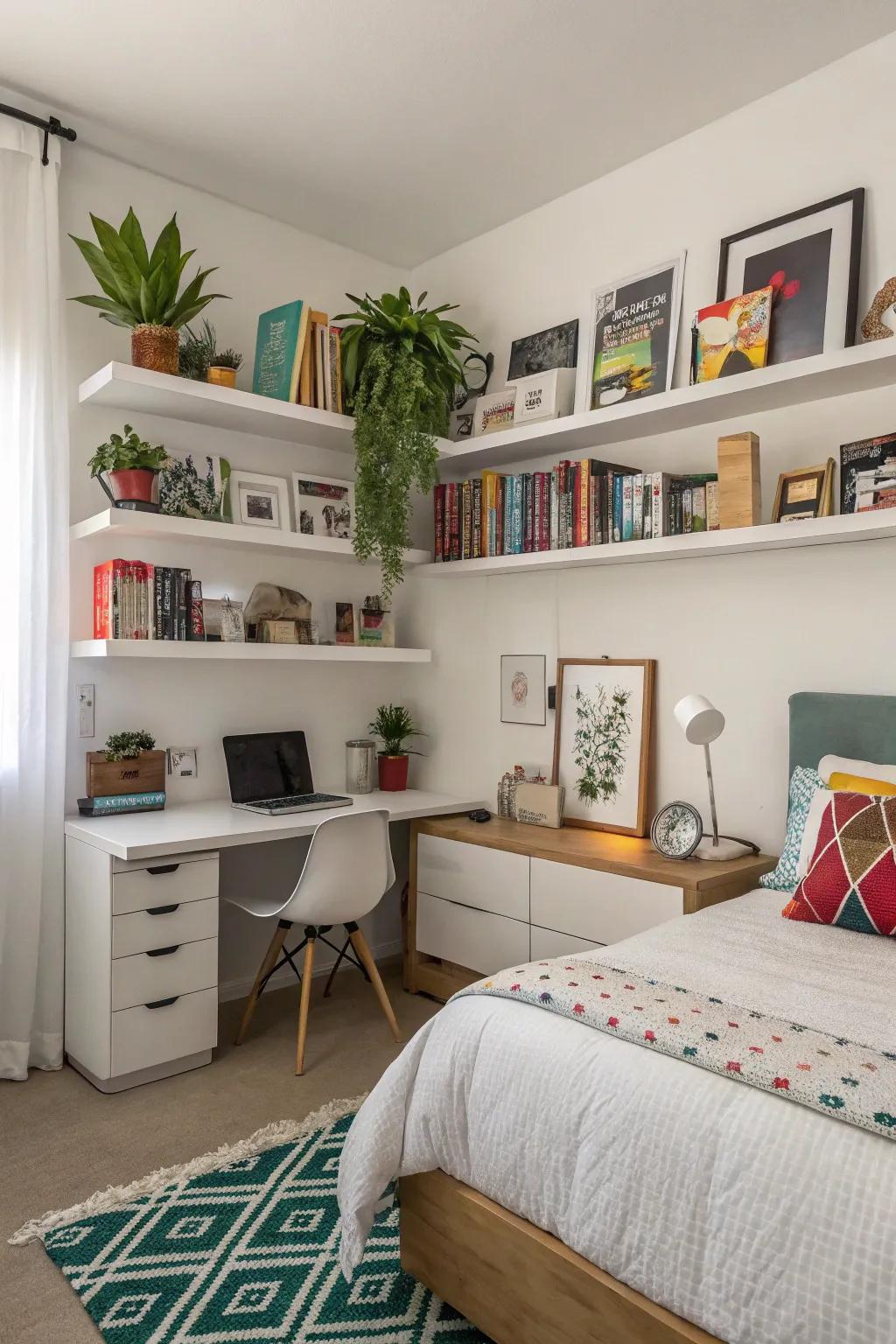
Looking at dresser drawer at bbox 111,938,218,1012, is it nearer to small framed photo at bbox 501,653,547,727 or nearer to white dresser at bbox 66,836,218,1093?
white dresser at bbox 66,836,218,1093

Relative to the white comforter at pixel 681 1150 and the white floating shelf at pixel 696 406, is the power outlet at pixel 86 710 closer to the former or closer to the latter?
the white floating shelf at pixel 696 406

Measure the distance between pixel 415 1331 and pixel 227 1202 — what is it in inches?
23.1

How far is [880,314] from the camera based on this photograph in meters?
2.39

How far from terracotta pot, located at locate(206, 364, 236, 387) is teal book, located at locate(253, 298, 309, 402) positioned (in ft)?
0.69

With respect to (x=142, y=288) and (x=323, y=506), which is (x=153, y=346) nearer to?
(x=142, y=288)

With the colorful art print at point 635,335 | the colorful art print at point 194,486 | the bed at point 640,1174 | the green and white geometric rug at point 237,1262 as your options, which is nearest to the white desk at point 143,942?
the green and white geometric rug at point 237,1262

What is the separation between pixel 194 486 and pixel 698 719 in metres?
1.88

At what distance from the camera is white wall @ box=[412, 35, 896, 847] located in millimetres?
2590

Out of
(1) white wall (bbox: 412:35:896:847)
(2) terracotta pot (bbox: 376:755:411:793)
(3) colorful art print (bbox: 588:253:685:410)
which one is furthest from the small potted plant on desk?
(3) colorful art print (bbox: 588:253:685:410)

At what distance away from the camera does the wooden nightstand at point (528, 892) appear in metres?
2.63

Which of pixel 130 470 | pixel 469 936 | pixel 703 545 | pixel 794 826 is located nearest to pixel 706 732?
pixel 794 826

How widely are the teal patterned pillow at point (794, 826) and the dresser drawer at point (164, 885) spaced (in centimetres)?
163

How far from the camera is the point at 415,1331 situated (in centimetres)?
171

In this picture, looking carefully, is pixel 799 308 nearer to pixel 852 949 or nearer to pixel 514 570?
pixel 514 570
